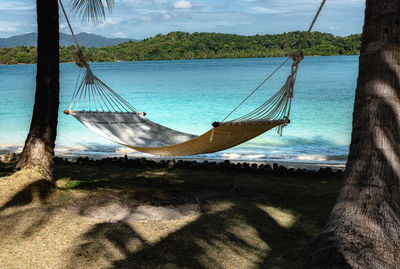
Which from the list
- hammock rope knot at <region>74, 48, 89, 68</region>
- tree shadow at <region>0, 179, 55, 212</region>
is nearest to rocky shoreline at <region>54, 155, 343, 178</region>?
hammock rope knot at <region>74, 48, 89, 68</region>

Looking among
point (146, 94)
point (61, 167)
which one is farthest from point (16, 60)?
point (61, 167)

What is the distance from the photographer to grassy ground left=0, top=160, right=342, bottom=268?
6.08 ft

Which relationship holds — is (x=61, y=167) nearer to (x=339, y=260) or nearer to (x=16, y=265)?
(x=16, y=265)

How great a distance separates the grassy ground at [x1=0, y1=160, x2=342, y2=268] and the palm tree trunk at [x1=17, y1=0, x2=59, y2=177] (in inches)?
5.6

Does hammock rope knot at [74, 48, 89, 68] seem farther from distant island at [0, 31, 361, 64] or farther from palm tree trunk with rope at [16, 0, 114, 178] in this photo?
distant island at [0, 31, 361, 64]

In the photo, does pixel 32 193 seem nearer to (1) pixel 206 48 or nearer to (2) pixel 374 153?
(2) pixel 374 153

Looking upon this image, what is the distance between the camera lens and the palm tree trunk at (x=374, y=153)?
1.67 meters

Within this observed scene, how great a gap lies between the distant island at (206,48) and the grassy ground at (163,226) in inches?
1297

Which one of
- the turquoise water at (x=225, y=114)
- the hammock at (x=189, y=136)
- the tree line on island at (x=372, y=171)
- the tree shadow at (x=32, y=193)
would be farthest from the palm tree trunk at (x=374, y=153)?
the turquoise water at (x=225, y=114)

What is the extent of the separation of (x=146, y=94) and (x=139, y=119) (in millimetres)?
10629

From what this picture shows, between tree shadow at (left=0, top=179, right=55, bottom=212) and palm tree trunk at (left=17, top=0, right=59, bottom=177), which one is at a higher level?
palm tree trunk at (left=17, top=0, right=59, bottom=177)

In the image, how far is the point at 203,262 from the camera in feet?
5.98

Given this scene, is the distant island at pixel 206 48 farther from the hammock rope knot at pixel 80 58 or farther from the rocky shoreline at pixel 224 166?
the hammock rope knot at pixel 80 58

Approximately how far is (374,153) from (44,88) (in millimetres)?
1946
